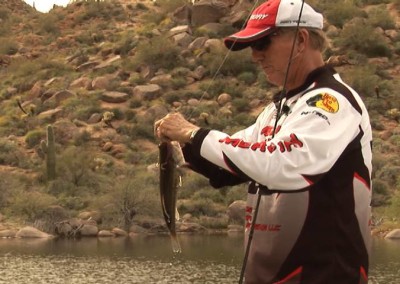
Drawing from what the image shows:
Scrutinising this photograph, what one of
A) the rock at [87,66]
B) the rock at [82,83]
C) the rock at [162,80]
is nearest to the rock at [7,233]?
the rock at [162,80]

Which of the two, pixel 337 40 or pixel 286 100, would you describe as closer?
pixel 286 100

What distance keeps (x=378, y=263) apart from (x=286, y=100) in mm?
19026

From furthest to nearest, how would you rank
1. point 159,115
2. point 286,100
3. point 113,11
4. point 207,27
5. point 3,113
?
point 113,11, point 207,27, point 3,113, point 159,115, point 286,100

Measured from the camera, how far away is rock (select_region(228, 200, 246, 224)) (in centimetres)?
2965

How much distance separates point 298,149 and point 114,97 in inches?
1649

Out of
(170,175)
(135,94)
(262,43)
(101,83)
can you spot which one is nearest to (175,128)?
(170,175)

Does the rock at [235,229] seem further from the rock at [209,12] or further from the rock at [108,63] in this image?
the rock at [209,12]

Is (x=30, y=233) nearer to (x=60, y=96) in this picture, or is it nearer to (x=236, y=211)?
(x=236, y=211)

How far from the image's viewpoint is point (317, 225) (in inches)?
112

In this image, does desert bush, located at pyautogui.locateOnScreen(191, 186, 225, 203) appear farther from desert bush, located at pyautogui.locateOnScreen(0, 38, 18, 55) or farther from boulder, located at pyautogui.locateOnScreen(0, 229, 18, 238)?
desert bush, located at pyautogui.locateOnScreen(0, 38, 18, 55)

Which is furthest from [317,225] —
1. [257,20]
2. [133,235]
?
[133,235]

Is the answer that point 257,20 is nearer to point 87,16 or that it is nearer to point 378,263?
point 378,263

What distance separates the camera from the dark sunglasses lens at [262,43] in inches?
122

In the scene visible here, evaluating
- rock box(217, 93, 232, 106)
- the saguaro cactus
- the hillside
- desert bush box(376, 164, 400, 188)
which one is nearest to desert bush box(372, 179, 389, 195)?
the hillside
